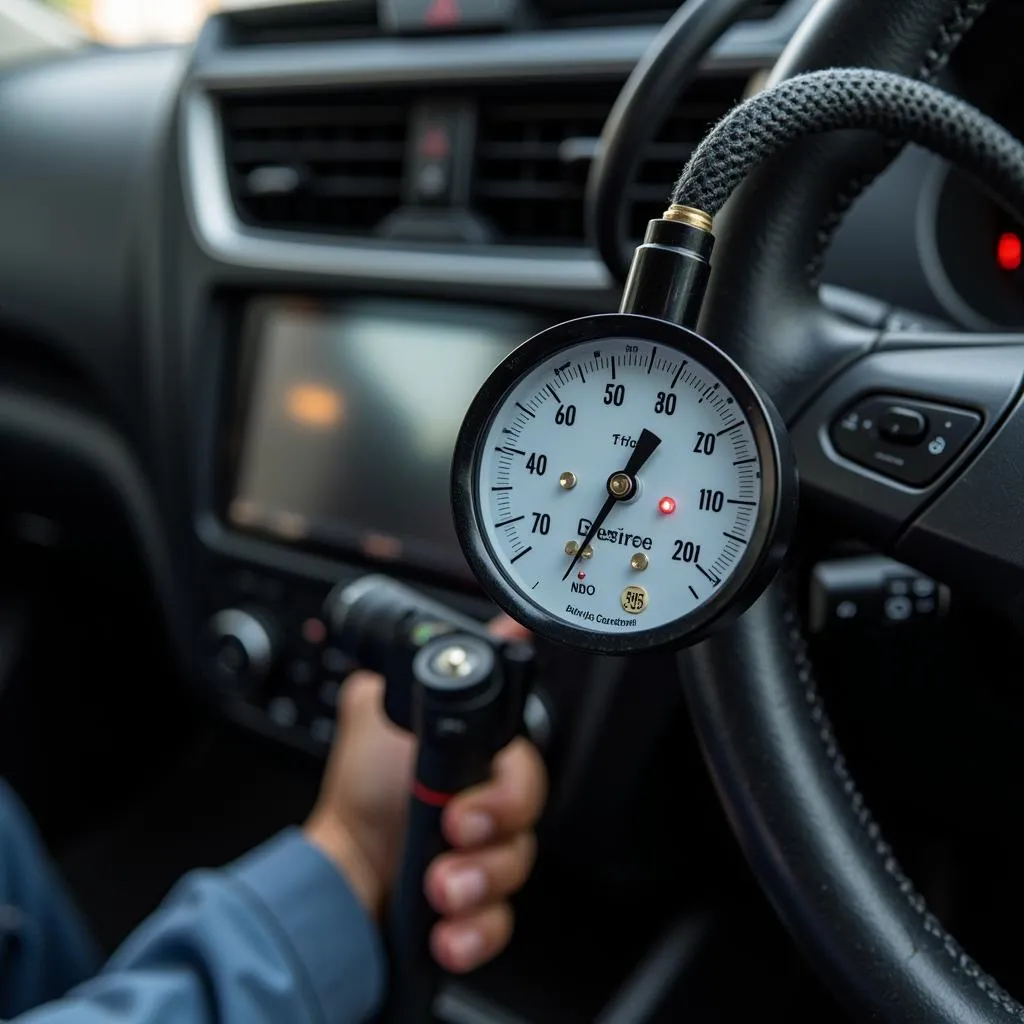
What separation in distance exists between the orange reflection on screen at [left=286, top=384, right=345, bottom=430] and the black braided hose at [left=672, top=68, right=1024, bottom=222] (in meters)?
0.73

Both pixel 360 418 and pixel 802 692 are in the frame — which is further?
pixel 360 418

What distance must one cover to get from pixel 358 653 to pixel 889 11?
55 cm

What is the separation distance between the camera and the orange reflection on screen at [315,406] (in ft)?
3.82

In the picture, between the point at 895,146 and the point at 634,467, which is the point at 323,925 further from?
the point at 895,146

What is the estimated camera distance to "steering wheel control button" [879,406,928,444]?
1.89ft

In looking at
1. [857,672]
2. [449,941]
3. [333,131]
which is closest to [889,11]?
[857,672]

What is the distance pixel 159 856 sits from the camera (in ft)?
5.20

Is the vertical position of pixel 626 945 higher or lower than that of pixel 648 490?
lower

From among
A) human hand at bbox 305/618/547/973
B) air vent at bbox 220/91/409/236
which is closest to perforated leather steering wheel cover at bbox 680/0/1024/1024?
human hand at bbox 305/618/547/973

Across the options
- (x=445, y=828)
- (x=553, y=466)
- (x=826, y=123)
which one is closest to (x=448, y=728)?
(x=445, y=828)

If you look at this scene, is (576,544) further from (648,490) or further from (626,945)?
(626,945)

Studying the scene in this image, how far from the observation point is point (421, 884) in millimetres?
816

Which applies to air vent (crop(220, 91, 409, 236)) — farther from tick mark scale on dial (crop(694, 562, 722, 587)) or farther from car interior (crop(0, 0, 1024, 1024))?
tick mark scale on dial (crop(694, 562, 722, 587))

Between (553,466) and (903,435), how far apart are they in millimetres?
194
